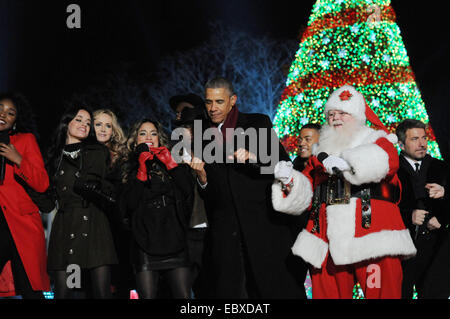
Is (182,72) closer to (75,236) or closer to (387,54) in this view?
(387,54)

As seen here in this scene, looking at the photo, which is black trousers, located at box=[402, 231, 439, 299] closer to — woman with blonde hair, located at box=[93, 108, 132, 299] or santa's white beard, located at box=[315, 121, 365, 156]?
santa's white beard, located at box=[315, 121, 365, 156]

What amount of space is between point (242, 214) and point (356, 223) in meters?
1.01

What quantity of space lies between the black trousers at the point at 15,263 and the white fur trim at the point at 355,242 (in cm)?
309

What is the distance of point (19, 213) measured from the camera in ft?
17.9

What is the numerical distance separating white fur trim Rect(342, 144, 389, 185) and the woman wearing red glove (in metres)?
1.73

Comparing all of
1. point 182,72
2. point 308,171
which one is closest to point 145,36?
point 182,72

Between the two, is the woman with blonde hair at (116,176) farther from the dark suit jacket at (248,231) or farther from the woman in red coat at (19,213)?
the dark suit jacket at (248,231)

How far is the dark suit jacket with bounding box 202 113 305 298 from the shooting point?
467cm

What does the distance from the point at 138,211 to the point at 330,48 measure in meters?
6.57

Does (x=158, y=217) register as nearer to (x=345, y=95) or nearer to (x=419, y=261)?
(x=345, y=95)

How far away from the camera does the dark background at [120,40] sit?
664 inches

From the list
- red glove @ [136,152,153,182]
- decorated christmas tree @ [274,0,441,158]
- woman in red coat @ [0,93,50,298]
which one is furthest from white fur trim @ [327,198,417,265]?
decorated christmas tree @ [274,0,441,158]

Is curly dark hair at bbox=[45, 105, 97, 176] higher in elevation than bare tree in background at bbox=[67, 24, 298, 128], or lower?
lower

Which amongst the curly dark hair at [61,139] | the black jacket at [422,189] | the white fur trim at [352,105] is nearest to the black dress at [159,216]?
the curly dark hair at [61,139]
